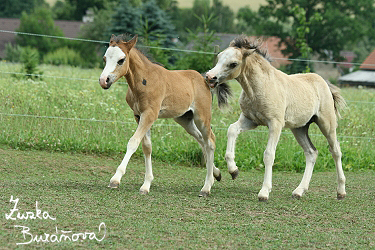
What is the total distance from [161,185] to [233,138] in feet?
4.90

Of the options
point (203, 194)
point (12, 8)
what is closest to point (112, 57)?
point (203, 194)

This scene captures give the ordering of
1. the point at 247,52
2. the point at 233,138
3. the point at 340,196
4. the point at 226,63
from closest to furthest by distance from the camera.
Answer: the point at 226,63 → the point at 247,52 → the point at 233,138 → the point at 340,196

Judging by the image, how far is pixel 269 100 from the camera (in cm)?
648

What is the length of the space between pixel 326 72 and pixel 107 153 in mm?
49040

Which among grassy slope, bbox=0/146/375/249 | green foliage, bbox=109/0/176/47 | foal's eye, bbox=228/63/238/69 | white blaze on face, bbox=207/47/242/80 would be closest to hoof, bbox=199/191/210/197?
grassy slope, bbox=0/146/375/249

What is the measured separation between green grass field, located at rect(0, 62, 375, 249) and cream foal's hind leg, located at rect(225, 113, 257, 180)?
0.40 metres

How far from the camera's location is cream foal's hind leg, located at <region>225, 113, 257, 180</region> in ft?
21.1

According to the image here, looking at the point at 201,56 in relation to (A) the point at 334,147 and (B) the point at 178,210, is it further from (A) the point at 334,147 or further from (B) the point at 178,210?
(B) the point at 178,210

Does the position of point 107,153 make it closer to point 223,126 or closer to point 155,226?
point 223,126

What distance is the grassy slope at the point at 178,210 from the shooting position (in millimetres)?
4594

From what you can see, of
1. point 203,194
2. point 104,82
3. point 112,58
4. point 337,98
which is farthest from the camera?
point 337,98

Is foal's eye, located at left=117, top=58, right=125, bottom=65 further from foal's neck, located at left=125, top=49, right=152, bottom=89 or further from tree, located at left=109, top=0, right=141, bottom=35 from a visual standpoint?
tree, located at left=109, top=0, right=141, bottom=35

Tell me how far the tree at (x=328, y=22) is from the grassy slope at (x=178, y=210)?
40.6 m

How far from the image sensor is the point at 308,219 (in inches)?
222
